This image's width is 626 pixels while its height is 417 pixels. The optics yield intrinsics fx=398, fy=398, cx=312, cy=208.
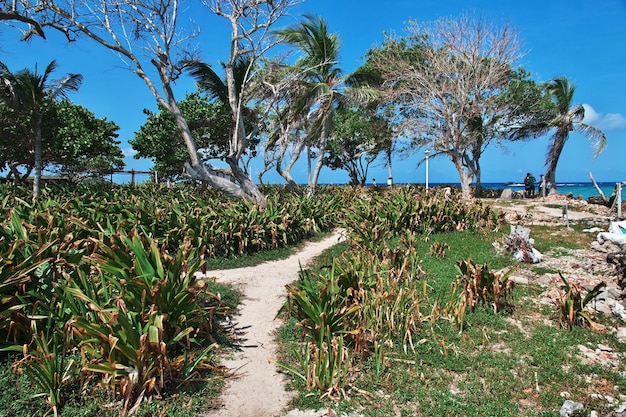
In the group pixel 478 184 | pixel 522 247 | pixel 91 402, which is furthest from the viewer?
pixel 478 184

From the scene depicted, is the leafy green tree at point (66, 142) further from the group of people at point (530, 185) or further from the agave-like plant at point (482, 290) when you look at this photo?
the group of people at point (530, 185)

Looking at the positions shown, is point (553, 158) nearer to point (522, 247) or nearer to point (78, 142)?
point (522, 247)

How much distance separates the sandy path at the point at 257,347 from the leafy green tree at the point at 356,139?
1277 centimetres

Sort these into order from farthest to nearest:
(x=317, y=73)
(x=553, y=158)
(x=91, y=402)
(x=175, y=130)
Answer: (x=553, y=158)
(x=175, y=130)
(x=317, y=73)
(x=91, y=402)

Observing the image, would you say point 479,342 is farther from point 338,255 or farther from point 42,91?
point 42,91

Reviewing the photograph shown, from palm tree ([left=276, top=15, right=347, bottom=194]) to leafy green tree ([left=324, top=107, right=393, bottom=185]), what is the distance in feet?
8.59

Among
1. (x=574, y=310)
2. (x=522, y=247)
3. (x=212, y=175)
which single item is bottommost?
(x=574, y=310)

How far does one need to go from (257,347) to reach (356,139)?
23.9 metres

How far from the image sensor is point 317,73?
15836 millimetres

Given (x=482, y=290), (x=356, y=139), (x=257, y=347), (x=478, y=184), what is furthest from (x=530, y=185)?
(x=257, y=347)

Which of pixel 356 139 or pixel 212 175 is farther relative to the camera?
pixel 356 139

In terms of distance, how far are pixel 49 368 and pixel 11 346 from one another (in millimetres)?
638

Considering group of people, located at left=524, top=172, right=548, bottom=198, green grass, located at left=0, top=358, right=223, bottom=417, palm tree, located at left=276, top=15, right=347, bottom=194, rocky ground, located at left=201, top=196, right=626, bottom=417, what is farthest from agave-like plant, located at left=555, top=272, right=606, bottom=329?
group of people, located at left=524, top=172, right=548, bottom=198

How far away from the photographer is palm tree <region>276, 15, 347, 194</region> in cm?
1461
